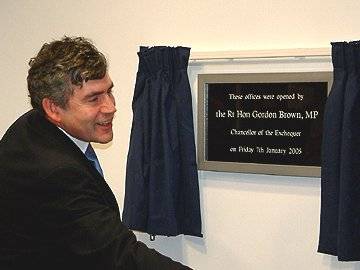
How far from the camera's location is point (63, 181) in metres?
1.24

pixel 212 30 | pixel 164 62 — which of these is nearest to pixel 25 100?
pixel 164 62

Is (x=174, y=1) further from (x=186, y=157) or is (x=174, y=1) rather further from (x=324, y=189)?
(x=324, y=189)

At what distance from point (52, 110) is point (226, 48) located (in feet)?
3.27

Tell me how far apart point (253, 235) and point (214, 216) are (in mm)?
181

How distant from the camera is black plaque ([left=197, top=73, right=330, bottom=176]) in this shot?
2.08 metres

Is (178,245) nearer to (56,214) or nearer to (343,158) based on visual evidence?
(343,158)

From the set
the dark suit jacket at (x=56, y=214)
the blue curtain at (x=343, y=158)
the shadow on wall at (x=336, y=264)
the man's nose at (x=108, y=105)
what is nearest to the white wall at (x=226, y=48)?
→ the shadow on wall at (x=336, y=264)

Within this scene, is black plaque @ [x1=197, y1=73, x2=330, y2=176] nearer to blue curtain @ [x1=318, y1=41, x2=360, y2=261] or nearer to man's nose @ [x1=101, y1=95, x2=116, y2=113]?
blue curtain @ [x1=318, y1=41, x2=360, y2=261]

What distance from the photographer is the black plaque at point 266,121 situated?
208 centimetres

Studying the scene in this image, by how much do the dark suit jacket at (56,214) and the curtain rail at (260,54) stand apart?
98 cm

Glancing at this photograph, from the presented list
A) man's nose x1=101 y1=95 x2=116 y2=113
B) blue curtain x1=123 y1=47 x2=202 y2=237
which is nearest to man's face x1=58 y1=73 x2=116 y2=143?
man's nose x1=101 y1=95 x2=116 y2=113

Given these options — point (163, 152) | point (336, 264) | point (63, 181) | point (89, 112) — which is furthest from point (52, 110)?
point (336, 264)

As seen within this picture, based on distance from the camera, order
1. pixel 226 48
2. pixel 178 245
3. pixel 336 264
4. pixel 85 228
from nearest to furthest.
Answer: pixel 85 228 < pixel 336 264 < pixel 226 48 < pixel 178 245

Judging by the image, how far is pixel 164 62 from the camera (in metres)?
2.24
